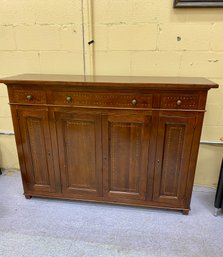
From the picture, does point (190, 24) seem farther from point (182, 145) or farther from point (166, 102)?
point (182, 145)

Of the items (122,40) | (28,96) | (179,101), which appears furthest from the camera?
(122,40)

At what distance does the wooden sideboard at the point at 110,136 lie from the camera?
1.48 metres

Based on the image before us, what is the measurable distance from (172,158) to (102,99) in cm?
70

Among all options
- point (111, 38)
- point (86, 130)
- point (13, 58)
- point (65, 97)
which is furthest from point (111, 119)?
point (13, 58)

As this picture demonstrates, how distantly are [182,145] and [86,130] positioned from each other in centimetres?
74

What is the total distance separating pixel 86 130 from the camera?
5.37 feet

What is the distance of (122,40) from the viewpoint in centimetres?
183

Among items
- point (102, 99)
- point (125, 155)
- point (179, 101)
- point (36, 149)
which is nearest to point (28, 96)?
point (36, 149)

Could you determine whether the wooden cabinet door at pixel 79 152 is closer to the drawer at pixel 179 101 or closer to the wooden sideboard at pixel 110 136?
the wooden sideboard at pixel 110 136

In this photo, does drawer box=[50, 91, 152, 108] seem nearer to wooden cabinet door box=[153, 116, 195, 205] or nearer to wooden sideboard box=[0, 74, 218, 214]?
wooden sideboard box=[0, 74, 218, 214]

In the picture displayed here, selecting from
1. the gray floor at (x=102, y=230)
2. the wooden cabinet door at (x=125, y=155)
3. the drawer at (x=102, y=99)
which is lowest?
the gray floor at (x=102, y=230)

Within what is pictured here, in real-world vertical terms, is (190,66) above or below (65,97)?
above

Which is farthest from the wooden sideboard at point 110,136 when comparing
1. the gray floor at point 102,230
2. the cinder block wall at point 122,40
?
the cinder block wall at point 122,40

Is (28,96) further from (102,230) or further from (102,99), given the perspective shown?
(102,230)
